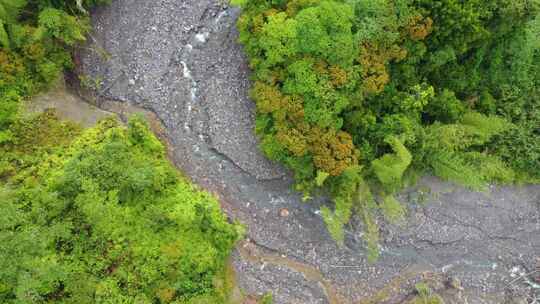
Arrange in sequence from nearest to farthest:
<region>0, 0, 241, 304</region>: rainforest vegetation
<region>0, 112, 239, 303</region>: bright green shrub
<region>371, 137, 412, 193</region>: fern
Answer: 1. <region>0, 112, 239, 303</region>: bright green shrub
2. <region>0, 0, 241, 304</region>: rainforest vegetation
3. <region>371, 137, 412, 193</region>: fern

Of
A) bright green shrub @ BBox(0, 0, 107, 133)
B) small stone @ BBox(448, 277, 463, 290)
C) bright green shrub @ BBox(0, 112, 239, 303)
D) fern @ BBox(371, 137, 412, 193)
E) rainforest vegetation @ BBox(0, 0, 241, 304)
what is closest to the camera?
bright green shrub @ BBox(0, 112, 239, 303)

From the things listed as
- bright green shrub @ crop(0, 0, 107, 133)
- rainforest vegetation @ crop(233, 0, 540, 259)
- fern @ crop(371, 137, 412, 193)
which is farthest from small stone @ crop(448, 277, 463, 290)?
bright green shrub @ crop(0, 0, 107, 133)

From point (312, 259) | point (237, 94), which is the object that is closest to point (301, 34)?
point (237, 94)

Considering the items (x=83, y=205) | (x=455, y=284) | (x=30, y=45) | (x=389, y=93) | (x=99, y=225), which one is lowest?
(x=455, y=284)

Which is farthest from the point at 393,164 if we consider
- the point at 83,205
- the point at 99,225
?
the point at 83,205

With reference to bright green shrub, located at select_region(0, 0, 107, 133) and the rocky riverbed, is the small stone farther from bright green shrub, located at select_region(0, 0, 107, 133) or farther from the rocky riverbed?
bright green shrub, located at select_region(0, 0, 107, 133)

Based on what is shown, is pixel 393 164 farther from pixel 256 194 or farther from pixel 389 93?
pixel 256 194

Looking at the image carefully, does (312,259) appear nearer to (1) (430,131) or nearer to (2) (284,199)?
(2) (284,199)
